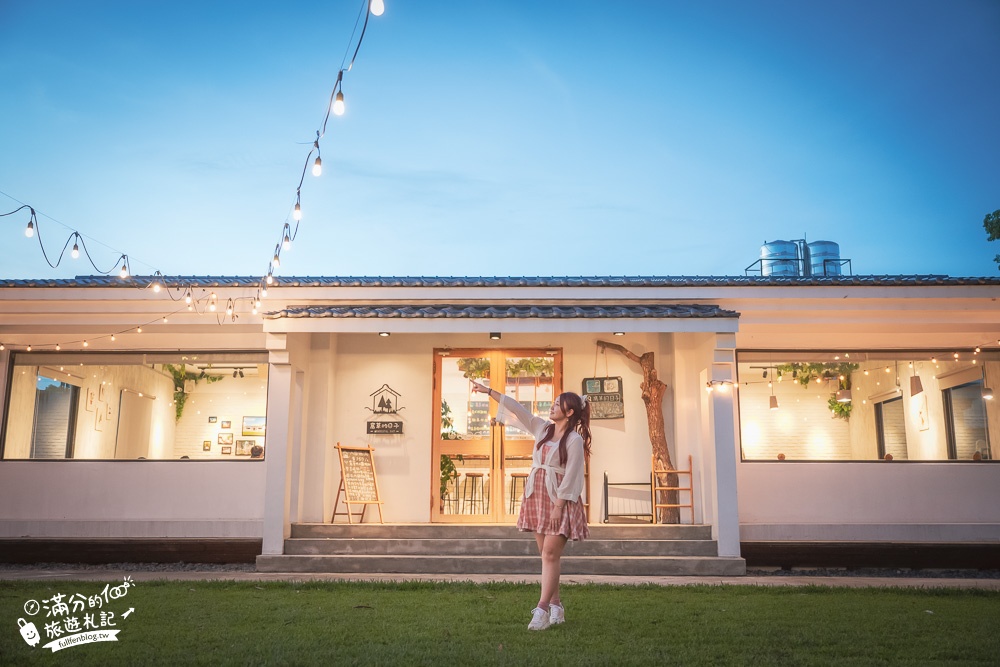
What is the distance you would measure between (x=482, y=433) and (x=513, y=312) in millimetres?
2021

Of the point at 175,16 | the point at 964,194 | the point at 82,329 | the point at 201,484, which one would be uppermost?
the point at 964,194

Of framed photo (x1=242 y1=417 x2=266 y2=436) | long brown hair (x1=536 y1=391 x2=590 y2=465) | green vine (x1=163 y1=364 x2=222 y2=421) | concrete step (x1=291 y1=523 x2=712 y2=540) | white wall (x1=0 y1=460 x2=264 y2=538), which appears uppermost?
green vine (x1=163 y1=364 x2=222 y2=421)

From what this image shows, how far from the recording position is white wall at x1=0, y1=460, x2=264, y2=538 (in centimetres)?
969

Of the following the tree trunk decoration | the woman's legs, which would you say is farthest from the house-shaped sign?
the woman's legs

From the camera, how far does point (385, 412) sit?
10.3 meters

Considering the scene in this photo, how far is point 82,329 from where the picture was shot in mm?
9742

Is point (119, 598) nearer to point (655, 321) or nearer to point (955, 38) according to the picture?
point (655, 321)

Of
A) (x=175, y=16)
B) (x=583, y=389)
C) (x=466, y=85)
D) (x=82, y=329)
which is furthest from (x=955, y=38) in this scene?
(x=82, y=329)

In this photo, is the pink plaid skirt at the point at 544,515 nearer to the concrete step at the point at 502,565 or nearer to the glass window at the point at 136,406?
the concrete step at the point at 502,565

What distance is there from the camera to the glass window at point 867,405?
396 inches

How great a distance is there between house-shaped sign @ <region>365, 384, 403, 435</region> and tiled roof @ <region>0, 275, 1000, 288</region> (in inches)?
62.1

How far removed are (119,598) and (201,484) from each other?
12.0ft

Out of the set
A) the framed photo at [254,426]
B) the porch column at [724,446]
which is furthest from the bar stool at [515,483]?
the framed photo at [254,426]

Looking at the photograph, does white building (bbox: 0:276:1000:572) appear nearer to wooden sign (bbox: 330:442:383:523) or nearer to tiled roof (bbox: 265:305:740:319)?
tiled roof (bbox: 265:305:740:319)
